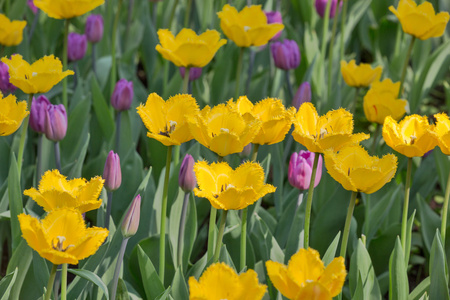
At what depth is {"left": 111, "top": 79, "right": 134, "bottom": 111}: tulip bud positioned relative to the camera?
73.5 inches

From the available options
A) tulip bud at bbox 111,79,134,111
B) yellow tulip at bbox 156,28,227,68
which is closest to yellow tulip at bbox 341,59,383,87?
yellow tulip at bbox 156,28,227,68

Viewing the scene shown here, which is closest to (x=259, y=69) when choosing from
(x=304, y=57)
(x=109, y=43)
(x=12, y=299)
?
(x=304, y=57)

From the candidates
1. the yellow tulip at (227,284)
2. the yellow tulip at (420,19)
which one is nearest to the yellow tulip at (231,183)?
the yellow tulip at (227,284)

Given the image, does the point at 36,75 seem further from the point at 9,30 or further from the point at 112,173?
the point at 9,30

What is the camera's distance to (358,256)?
4.47 ft

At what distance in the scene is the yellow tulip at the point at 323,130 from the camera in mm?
1182

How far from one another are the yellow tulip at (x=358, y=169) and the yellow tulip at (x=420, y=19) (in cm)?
96

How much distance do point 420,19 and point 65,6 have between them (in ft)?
3.51

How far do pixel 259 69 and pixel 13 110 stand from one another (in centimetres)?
163

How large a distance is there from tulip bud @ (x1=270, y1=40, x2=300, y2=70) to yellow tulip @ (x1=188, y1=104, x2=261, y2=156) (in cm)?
102

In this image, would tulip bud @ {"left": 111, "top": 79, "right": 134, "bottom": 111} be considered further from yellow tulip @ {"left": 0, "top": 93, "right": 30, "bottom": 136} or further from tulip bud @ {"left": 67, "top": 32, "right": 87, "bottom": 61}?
yellow tulip @ {"left": 0, "top": 93, "right": 30, "bottom": 136}

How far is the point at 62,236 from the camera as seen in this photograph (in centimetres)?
97

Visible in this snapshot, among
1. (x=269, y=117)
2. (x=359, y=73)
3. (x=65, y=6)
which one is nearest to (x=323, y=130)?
(x=269, y=117)

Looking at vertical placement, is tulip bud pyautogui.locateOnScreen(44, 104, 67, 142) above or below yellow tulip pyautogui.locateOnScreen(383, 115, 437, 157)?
below
